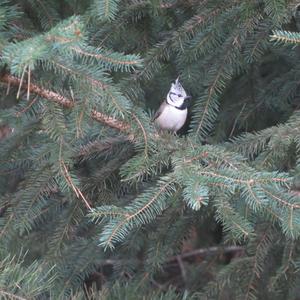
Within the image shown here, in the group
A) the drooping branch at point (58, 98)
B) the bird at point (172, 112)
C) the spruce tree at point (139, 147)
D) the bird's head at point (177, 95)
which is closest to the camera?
the spruce tree at point (139, 147)

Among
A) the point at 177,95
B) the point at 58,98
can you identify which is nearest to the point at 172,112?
the point at 177,95

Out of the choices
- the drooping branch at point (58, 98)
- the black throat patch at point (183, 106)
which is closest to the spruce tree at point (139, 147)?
the drooping branch at point (58, 98)

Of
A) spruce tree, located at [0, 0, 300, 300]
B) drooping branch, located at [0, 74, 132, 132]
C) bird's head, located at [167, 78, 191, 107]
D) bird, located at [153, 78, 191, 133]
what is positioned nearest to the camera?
spruce tree, located at [0, 0, 300, 300]

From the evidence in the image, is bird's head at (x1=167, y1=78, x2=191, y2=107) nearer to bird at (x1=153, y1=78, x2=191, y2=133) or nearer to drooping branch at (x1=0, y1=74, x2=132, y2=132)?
bird at (x1=153, y1=78, x2=191, y2=133)

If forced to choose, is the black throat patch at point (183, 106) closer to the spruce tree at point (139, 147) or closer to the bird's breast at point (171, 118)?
the bird's breast at point (171, 118)

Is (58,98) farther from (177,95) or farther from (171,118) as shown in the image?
(171,118)

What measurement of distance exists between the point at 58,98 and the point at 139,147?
342 mm

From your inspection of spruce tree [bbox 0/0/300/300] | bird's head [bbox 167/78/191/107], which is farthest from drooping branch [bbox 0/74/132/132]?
bird's head [bbox 167/78/191/107]

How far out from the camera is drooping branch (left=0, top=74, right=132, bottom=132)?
1949 mm

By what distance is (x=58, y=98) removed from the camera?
2.01 metres

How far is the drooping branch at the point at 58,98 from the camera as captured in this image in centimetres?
195

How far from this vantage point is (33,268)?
1985 mm

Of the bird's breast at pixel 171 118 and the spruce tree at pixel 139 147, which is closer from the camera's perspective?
the spruce tree at pixel 139 147

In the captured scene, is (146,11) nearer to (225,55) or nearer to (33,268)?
(225,55)
